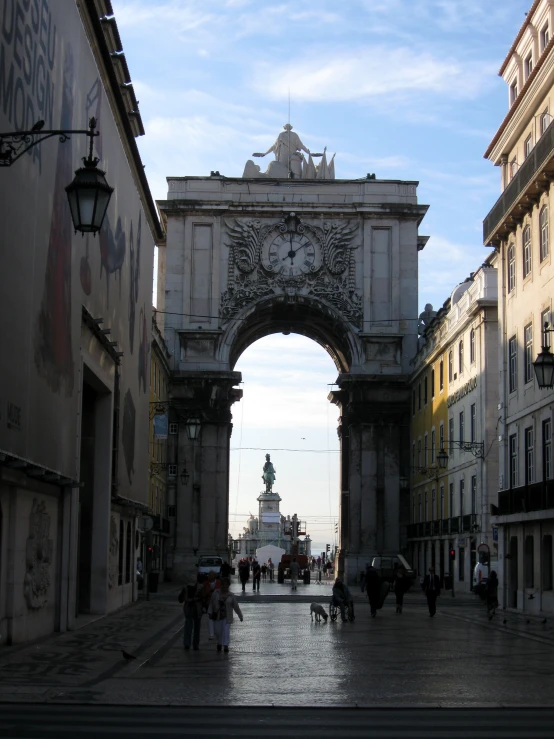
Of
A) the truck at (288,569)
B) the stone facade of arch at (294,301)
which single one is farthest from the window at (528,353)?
the truck at (288,569)

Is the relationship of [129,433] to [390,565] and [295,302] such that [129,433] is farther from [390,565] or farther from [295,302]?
[295,302]

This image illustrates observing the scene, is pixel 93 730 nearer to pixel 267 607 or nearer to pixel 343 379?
pixel 267 607

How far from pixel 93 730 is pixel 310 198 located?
63.7 meters

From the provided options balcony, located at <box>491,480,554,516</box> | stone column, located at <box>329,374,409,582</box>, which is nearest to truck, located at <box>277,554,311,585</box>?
stone column, located at <box>329,374,409,582</box>

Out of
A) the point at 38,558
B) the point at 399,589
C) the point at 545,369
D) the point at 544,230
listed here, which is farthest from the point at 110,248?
the point at 399,589

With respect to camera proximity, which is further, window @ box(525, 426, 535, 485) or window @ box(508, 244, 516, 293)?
window @ box(508, 244, 516, 293)

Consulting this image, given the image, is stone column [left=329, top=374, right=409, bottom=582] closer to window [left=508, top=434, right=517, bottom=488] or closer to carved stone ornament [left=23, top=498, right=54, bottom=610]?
window [left=508, top=434, right=517, bottom=488]

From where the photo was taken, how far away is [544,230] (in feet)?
124

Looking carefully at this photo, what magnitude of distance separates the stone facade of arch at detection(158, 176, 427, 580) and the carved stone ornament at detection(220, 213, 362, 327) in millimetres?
63

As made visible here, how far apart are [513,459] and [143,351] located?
14.6 metres

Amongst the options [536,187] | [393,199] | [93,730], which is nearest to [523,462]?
[536,187]

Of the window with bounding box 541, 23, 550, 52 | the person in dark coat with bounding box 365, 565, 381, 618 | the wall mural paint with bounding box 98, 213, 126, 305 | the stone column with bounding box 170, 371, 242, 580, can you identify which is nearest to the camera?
the wall mural paint with bounding box 98, 213, 126, 305

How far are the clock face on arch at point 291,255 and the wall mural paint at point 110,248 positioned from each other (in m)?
35.9

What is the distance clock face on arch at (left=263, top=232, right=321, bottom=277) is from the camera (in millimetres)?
73750
